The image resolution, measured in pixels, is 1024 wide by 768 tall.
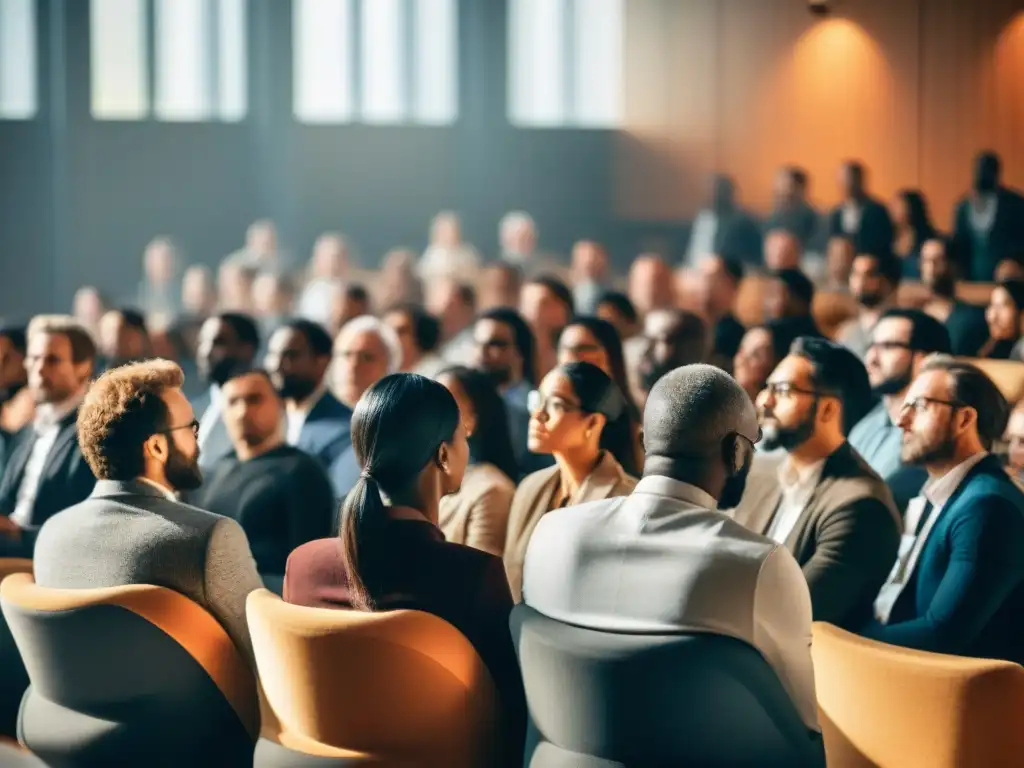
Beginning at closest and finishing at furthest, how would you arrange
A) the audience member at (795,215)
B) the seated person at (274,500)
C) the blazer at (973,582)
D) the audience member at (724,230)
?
the blazer at (973,582)
the seated person at (274,500)
the audience member at (795,215)
the audience member at (724,230)

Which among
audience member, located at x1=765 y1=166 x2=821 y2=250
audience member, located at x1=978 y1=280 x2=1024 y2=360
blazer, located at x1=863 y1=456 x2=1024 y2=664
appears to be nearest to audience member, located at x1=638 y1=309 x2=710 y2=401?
audience member, located at x1=978 y1=280 x2=1024 y2=360

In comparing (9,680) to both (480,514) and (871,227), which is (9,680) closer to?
(480,514)

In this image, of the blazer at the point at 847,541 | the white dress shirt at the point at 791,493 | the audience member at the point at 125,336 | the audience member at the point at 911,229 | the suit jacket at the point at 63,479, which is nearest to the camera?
the blazer at the point at 847,541

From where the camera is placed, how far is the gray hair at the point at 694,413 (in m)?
2.59

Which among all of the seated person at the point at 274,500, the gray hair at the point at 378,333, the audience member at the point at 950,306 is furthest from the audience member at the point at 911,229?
the seated person at the point at 274,500

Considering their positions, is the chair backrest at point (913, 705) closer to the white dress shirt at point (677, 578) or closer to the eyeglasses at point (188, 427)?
the white dress shirt at point (677, 578)

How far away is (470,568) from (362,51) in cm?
1255

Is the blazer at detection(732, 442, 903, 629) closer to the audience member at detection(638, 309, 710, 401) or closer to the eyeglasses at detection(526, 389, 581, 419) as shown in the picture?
the eyeglasses at detection(526, 389, 581, 419)

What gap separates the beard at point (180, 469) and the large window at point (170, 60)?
1142 centimetres

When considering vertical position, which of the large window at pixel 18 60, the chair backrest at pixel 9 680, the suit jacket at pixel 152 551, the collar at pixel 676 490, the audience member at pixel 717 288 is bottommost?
the chair backrest at pixel 9 680

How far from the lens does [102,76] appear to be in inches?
553

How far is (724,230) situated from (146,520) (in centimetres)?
1049

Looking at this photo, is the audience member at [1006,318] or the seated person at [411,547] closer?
the seated person at [411,547]

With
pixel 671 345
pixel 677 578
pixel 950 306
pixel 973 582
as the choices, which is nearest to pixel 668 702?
pixel 677 578
